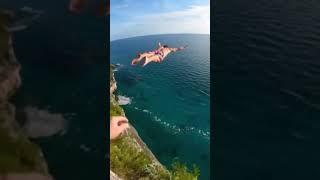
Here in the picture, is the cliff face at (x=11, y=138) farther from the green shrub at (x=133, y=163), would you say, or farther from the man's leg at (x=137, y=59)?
the man's leg at (x=137, y=59)

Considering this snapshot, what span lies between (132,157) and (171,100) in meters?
0.68

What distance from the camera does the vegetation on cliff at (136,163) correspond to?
4.44 meters

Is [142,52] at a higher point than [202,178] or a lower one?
higher

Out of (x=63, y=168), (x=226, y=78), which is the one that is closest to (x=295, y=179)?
(x=226, y=78)

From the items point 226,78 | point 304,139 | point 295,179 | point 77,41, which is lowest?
point 295,179

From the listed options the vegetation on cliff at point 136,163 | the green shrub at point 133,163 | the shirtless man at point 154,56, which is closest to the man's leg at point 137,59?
the shirtless man at point 154,56

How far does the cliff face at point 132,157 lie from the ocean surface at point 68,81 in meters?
0.23

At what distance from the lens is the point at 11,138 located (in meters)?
3.99

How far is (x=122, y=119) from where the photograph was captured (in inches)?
176

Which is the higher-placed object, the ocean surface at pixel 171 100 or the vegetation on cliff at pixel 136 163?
the ocean surface at pixel 171 100

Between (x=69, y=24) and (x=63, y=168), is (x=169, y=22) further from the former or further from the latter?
(x=63, y=168)

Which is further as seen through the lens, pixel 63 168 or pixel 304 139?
pixel 304 139

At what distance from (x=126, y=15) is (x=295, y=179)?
232cm

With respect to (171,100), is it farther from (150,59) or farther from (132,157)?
(132,157)
